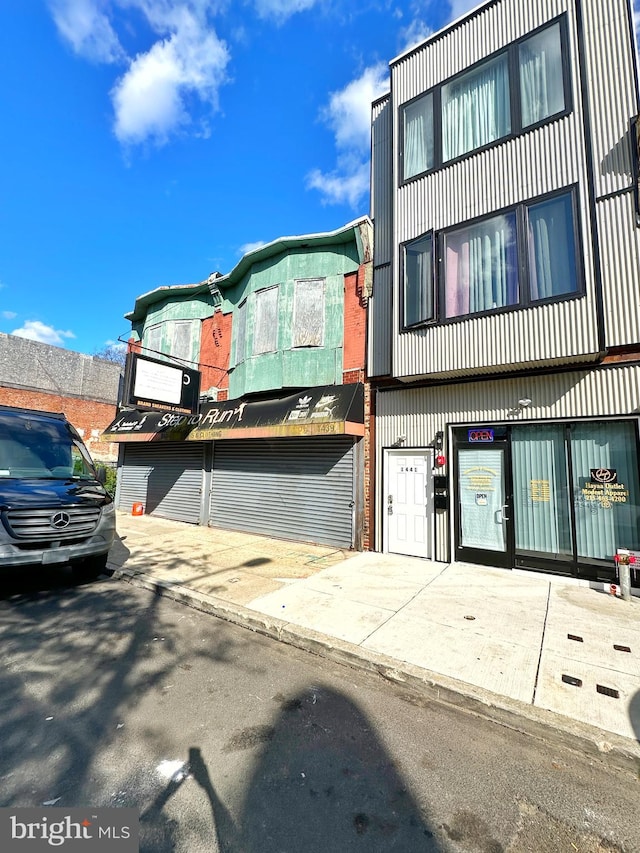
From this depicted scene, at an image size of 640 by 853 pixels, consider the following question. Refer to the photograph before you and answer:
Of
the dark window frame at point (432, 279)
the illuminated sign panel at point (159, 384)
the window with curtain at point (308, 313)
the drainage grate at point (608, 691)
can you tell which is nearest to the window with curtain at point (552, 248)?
the dark window frame at point (432, 279)

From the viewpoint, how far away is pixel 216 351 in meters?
13.5

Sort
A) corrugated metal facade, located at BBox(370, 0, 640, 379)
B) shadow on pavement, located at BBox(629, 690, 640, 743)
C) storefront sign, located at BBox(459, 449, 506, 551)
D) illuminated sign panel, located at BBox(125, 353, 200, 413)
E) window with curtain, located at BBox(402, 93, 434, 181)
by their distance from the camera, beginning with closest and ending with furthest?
shadow on pavement, located at BBox(629, 690, 640, 743), corrugated metal facade, located at BBox(370, 0, 640, 379), storefront sign, located at BBox(459, 449, 506, 551), window with curtain, located at BBox(402, 93, 434, 181), illuminated sign panel, located at BBox(125, 353, 200, 413)

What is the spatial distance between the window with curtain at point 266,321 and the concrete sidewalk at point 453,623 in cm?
572

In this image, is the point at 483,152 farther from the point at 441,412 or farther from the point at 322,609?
the point at 322,609

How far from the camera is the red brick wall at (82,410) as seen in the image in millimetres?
22422

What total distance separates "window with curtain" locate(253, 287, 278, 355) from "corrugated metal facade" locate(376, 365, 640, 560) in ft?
12.4

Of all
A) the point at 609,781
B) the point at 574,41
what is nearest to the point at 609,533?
the point at 609,781

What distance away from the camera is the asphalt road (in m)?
2.32

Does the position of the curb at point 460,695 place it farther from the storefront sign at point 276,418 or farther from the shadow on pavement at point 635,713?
the storefront sign at point 276,418

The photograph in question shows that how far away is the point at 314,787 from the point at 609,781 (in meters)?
2.08


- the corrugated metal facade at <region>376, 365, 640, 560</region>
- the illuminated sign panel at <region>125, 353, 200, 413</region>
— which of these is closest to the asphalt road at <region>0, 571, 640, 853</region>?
the corrugated metal facade at <region>376, 365, 640, 560</region>

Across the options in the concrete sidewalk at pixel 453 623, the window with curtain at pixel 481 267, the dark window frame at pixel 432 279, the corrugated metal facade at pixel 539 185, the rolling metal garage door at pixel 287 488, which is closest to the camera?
the concrete sidewalk at pixel 453 623

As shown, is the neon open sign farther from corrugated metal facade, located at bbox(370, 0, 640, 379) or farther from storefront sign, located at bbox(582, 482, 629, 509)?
storefront sign, located at bbox(582, 482, 629, 509)

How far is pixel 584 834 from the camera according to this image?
2.33 m
